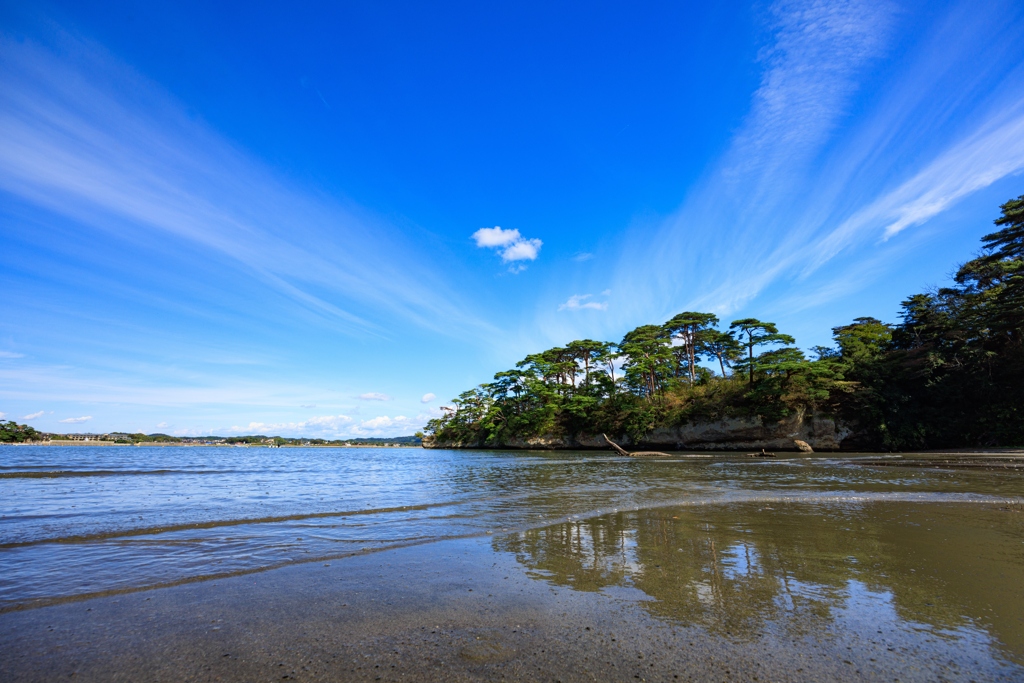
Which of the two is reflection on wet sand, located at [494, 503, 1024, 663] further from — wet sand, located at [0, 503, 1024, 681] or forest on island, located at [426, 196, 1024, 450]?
forest on island, located at [426, 196, 1024, 450]

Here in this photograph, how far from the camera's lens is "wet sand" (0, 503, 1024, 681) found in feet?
9.06

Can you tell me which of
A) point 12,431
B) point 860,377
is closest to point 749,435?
point 860,377

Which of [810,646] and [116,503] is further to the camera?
[116,503]

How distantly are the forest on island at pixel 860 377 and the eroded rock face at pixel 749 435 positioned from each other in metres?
0.82

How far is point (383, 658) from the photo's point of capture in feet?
9.61

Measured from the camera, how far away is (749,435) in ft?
137

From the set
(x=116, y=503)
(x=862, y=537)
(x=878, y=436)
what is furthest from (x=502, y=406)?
(x=862, y=537)

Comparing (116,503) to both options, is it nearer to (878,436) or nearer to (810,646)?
(810,646)

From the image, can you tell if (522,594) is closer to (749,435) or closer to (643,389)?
(749,435)

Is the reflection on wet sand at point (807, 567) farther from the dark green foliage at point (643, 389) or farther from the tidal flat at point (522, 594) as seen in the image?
the dark green foliage at point (643, 389)

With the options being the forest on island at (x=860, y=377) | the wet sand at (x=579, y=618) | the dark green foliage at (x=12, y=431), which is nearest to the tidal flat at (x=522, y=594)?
the wet sand at (x=579, y=618)

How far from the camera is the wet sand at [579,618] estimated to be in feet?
9.06

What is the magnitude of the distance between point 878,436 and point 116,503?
49946 millimetres

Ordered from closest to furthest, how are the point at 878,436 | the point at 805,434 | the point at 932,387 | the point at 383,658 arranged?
the point at 383,658 → the point at 932,387 → the point at 878,436 → the point at 805,434
